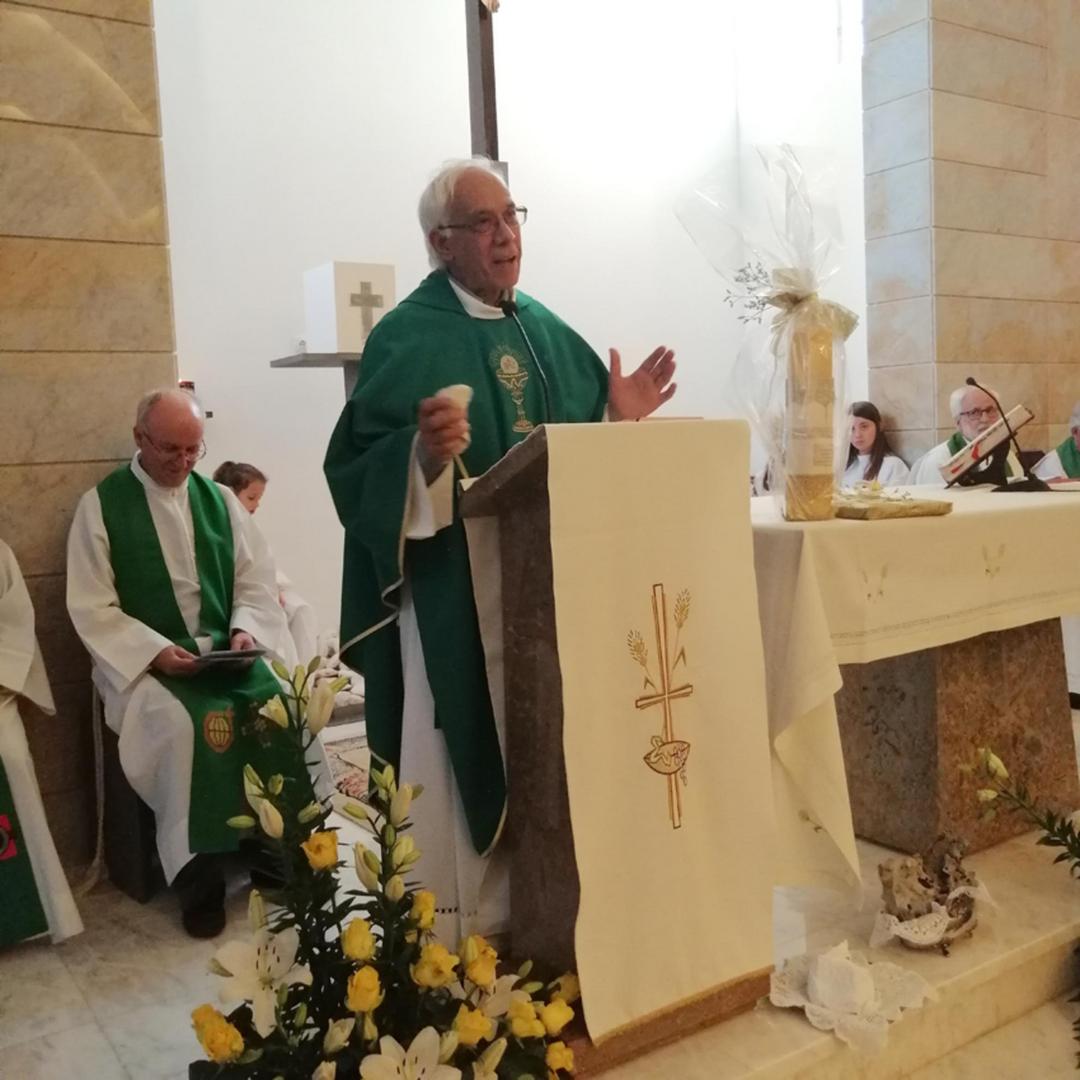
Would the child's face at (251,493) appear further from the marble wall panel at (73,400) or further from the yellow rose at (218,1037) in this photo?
the yellow rose at (218,1037)

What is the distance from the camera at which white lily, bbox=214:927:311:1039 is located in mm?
1653

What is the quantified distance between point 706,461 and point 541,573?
38 centimetres

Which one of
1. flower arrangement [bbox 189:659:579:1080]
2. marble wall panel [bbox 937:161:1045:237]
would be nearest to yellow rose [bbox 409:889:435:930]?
flower arrangement [bbox 189:659:579:1080]

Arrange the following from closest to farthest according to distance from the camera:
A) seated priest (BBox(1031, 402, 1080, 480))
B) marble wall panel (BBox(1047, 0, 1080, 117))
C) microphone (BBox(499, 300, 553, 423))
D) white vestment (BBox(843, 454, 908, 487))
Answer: microphone (BBox(499, 300, 553, 423)), seated priest (BBox(1031, 402, 1080, 480)), white vestment (BBox(843, 454, 908, 487)), marble wall panel (BBox(1047, 0, 1080, 117))

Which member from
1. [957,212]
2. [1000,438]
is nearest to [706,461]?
[1000,438]

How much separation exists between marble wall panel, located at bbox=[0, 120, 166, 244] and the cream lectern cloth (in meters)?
2.25

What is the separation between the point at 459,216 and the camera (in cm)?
244

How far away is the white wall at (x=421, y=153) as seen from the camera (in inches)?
252

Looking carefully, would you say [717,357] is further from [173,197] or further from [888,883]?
[888,883]

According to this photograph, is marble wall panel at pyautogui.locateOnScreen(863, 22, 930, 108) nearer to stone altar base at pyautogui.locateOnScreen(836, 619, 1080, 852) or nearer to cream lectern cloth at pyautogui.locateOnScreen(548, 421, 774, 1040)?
stone altar base at pyautogui.locateOnScreen(836, 619, 1080, 852)

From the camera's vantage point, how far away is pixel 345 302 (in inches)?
217

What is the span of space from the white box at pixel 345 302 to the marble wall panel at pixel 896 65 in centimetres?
294

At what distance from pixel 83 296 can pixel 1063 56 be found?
5775mm

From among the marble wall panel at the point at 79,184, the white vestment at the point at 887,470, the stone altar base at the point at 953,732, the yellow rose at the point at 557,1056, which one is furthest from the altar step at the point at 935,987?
the white vestment at the point at 887,470
